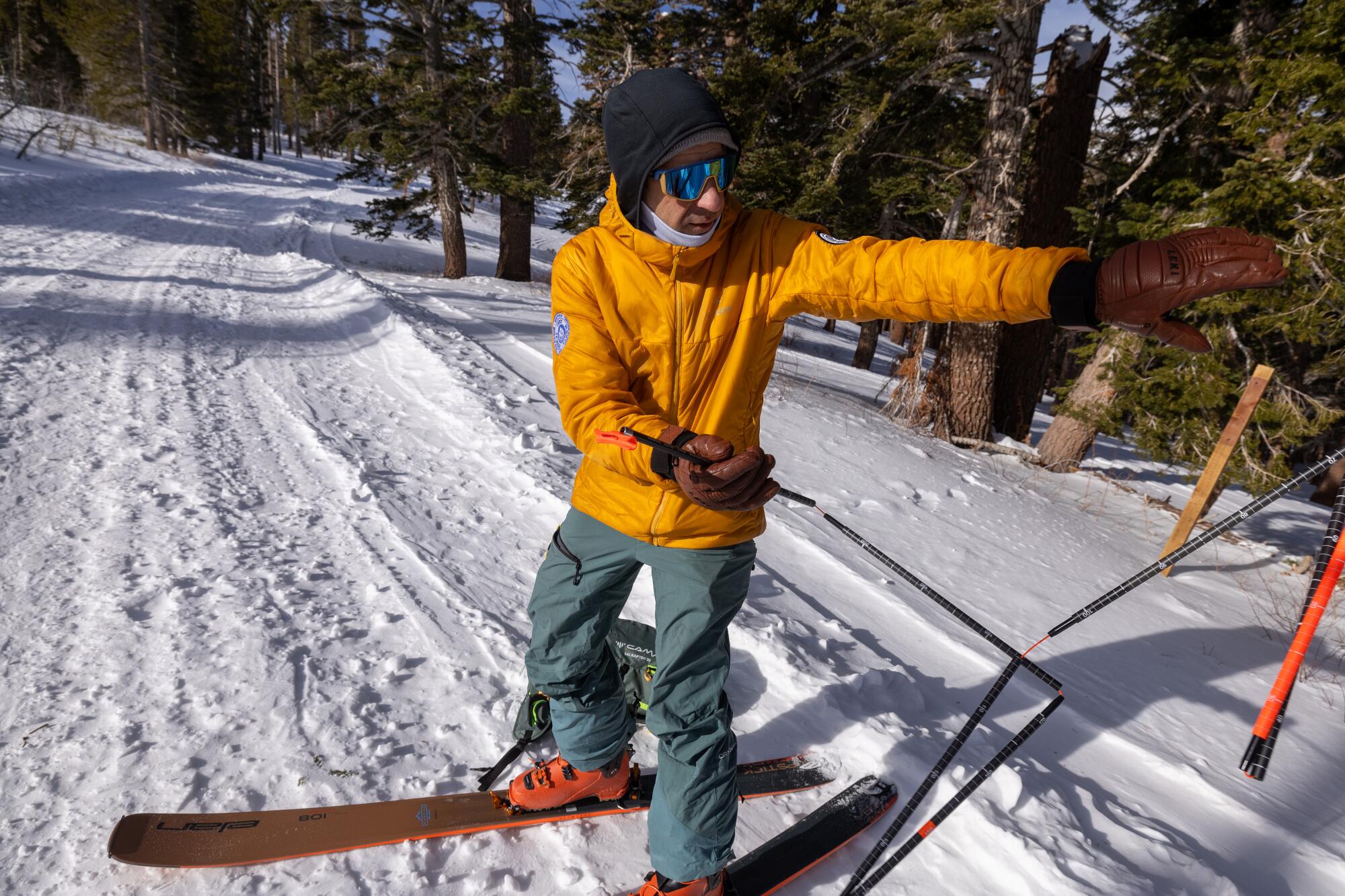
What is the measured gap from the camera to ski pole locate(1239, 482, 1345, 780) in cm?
145

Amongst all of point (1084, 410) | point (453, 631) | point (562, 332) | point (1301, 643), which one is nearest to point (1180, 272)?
point (1301, 643)

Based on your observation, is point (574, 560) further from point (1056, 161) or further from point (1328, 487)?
point (1328, 487)

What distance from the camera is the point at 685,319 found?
1.74m

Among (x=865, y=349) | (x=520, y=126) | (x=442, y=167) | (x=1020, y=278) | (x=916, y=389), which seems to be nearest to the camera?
(x=1020, y=278)

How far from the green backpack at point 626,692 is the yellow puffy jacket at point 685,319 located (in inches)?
35.5

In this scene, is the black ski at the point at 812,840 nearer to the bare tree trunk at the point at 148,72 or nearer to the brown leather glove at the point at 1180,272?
the brown leather glove at the point at 1180,272

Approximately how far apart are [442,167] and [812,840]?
14.0m

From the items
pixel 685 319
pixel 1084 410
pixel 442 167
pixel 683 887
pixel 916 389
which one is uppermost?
pixel 442 167

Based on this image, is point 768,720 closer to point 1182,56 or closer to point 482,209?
point 1182,56

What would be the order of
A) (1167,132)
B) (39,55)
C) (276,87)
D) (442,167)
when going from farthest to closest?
(276,87) → (39,55) → (442,167) → (1167,132)

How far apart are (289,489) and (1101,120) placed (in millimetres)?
10248

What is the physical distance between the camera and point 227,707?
2.41m

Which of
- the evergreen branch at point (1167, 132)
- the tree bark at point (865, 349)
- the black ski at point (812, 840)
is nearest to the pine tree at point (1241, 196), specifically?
the evergreen branch at point (1167, 132)

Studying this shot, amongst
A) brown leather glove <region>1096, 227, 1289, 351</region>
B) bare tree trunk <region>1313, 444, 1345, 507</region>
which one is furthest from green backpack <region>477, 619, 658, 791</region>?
bare tree trunk <region>1313, 444, 1345, 507</region>
